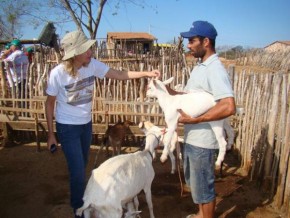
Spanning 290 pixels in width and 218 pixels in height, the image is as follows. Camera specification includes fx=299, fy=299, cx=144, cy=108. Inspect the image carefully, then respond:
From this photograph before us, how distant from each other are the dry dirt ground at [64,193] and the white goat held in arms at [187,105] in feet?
5.22

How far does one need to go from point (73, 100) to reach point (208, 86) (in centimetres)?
155

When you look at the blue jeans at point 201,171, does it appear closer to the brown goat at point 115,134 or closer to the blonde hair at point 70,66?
the blonde hair at point 70,66

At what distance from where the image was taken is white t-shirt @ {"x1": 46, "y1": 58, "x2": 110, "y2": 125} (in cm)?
339

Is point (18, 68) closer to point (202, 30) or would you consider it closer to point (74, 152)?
point (74, 152)

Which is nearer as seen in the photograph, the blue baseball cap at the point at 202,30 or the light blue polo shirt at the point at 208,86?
the light blue polo shirt at the point at 208,86

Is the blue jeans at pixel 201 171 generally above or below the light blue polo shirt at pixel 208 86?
below

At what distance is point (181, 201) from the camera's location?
5.04 m

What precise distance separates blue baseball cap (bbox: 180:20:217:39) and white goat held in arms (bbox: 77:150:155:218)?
5.76ft

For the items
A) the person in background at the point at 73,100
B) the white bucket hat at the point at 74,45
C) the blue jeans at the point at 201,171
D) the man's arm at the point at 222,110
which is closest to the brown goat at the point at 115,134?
the person in background at the point at 73,100

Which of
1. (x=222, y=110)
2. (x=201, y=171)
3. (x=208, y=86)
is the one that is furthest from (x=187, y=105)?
(x=201, y=171)

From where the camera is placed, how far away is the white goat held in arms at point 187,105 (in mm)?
3152

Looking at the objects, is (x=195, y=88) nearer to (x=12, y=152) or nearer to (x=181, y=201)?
(x=181, y=201)

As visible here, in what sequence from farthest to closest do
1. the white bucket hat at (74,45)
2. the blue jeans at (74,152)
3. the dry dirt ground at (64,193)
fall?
the dry dirt ground at (64,193) < the blue jeans at (74,152) < the white bucket hat at (74,45)

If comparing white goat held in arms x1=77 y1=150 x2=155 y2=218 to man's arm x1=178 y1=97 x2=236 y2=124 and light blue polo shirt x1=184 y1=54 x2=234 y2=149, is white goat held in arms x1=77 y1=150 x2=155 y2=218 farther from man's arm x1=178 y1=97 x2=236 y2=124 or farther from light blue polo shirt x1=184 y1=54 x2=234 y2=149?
man's arm x1=178 y1=97 x2=236 y2=124
